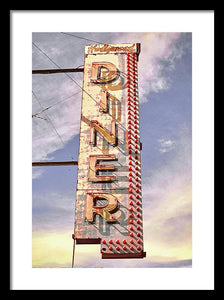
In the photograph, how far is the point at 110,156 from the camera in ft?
38.9

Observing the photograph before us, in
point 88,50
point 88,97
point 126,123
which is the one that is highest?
point 88,50

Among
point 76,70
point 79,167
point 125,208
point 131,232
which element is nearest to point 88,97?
point 76,70

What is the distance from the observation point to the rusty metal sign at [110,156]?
10.6 metres

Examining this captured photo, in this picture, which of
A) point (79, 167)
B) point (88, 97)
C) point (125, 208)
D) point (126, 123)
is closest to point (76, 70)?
point (88, 97)

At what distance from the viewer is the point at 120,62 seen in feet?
46.5

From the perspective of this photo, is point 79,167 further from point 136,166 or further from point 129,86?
point 129,86

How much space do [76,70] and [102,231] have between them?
275 inches

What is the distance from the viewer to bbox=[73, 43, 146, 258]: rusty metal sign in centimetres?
1062

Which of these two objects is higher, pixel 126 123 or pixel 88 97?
pixel 88 97

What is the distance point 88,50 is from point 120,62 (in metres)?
1.64

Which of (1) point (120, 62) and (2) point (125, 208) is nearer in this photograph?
(2) point (125, 208)
